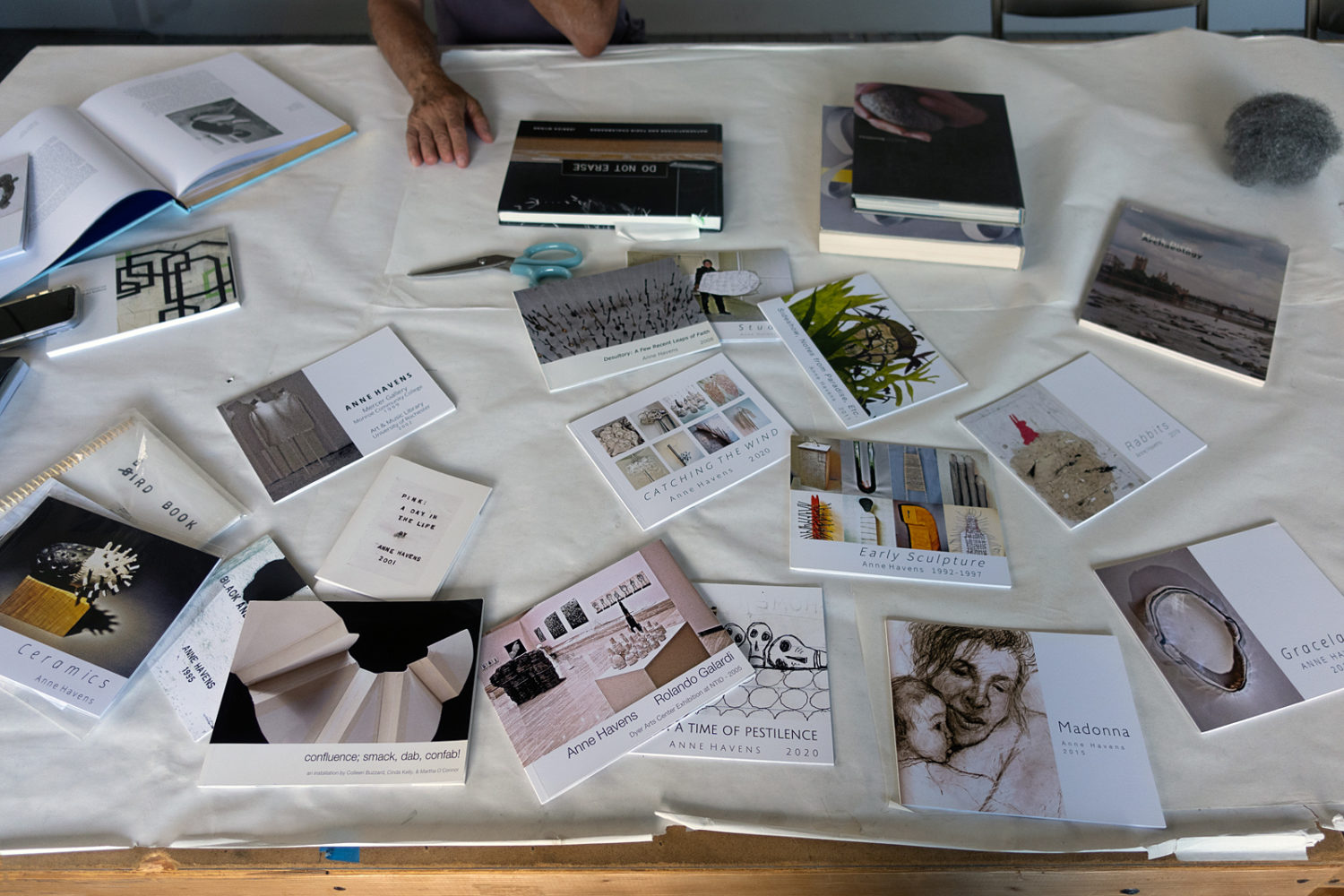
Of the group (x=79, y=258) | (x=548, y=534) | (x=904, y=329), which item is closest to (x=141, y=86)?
(x=79, y=258)

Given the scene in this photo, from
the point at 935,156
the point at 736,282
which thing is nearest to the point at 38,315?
the point at 736,282

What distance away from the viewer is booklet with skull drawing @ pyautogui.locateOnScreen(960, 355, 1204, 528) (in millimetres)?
849

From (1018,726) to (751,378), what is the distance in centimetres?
45

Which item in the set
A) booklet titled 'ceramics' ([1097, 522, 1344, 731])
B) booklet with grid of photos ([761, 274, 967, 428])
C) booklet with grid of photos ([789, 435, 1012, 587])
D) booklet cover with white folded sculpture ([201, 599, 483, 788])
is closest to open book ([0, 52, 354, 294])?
booklet cover with white folded sculpture ([201, 599, 483, 788])

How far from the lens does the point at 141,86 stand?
125 cm

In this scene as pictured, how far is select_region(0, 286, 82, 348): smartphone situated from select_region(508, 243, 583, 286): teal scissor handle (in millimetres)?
523

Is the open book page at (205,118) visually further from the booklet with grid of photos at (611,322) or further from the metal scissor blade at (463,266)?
the booklet with grid of photos at (611,322)

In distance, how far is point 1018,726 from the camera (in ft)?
2.28

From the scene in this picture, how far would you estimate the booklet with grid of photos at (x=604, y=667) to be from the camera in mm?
696

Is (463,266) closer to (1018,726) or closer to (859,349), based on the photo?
(859,349)

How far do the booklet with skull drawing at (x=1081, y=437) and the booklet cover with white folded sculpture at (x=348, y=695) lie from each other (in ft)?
1.87

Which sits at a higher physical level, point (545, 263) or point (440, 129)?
point (440, 129)

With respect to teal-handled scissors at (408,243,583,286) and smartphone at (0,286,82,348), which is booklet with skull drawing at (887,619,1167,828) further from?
smartphone at (0,286,82,348)

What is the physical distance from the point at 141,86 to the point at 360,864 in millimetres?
Answer: 1190
